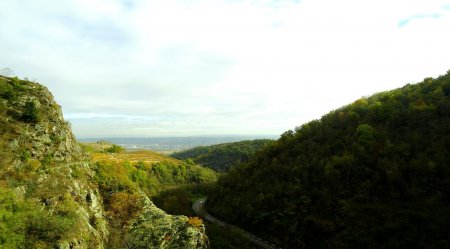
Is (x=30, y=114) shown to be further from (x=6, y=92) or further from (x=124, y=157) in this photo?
(x=124, y=157)

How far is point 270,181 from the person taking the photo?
5228 cm

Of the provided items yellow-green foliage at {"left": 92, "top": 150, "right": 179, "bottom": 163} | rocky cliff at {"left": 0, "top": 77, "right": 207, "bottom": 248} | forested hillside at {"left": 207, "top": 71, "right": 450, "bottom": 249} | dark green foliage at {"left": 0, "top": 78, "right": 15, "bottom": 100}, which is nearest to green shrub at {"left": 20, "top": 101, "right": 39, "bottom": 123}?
rocky cliff at {"left": 0, "top": 77, "right": 207, "bottom": 248}

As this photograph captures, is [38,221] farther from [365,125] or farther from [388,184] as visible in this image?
[365,125]

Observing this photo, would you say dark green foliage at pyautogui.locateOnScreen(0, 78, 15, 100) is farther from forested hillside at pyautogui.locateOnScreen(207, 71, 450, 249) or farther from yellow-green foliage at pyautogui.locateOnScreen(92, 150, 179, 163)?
forested hillside at pyautogui.locateOnScreen(207, 71, 450, 249)

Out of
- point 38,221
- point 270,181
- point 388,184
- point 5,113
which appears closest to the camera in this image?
point 38,221

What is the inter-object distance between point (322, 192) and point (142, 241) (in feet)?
88.9

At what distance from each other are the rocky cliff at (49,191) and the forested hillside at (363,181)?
54.6ft

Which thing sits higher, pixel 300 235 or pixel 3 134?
pixel 3 134

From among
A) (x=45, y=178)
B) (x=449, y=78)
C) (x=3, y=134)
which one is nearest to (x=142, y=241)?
(x=45, y=178)

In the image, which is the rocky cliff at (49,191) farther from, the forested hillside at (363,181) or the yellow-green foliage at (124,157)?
the yellow-green foliage at (124,157)

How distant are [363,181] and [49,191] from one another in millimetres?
38321

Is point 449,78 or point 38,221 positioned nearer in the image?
point 38,221

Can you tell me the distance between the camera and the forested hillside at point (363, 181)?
109ft

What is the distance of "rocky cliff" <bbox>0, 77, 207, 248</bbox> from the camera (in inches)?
775
